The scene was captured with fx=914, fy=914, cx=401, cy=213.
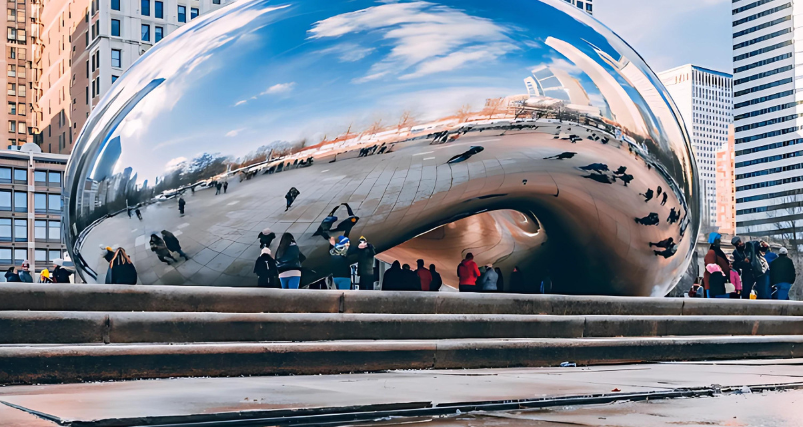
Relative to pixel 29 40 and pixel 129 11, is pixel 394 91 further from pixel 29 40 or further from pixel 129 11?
pixel 29 40

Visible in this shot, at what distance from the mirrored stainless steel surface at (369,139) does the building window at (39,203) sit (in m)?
56.4

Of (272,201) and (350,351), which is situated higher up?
(272,201)

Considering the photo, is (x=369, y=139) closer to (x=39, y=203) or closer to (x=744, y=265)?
(x=744, y=265)

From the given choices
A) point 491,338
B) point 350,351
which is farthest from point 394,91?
point 350,351

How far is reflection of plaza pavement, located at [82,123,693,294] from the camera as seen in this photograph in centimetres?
1227

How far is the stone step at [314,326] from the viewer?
773 centimetres

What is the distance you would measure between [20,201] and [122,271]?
5923cm

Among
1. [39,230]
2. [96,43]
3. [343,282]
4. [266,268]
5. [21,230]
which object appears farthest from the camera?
[96,43]

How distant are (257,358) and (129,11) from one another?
7227 centimetres

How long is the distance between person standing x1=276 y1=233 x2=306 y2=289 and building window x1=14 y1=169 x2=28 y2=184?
59.9 metres

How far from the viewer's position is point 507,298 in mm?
10805

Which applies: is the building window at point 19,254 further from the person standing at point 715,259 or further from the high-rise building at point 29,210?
the person standing at point 715,259

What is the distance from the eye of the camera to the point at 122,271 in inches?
458

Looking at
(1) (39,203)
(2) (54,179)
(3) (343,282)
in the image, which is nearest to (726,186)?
(2) (54,179)
